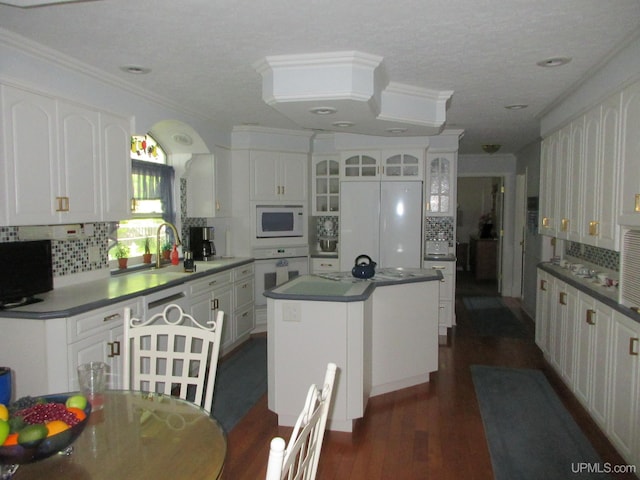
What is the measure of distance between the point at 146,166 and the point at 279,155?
1607mm

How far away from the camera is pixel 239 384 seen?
3.90m

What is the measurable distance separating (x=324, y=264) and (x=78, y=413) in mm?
4534

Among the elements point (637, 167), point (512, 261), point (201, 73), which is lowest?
point (512, 261)

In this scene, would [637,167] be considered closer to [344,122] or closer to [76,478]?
[344,122]

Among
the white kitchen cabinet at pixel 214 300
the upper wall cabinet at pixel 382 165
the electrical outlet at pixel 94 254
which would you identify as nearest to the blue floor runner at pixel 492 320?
the upper wall cabinet at pixel 382 165

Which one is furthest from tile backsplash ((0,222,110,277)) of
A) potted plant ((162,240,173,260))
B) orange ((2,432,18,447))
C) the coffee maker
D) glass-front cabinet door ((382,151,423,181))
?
glass-front cabinet door ((382,151,423,181))

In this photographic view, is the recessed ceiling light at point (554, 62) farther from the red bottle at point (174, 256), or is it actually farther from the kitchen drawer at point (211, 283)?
the red bottle at point (174, 256)

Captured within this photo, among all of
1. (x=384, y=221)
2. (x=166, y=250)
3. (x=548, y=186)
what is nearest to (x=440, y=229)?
(x=384, y=221)

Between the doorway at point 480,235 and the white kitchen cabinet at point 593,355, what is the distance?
4.58m

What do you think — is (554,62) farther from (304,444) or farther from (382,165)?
(304,444)

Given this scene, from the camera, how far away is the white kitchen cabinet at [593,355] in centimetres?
286

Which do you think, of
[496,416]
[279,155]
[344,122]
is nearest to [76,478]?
[496,416]

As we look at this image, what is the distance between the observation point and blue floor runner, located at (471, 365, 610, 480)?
8.62ft

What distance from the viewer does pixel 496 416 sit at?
3.30m
